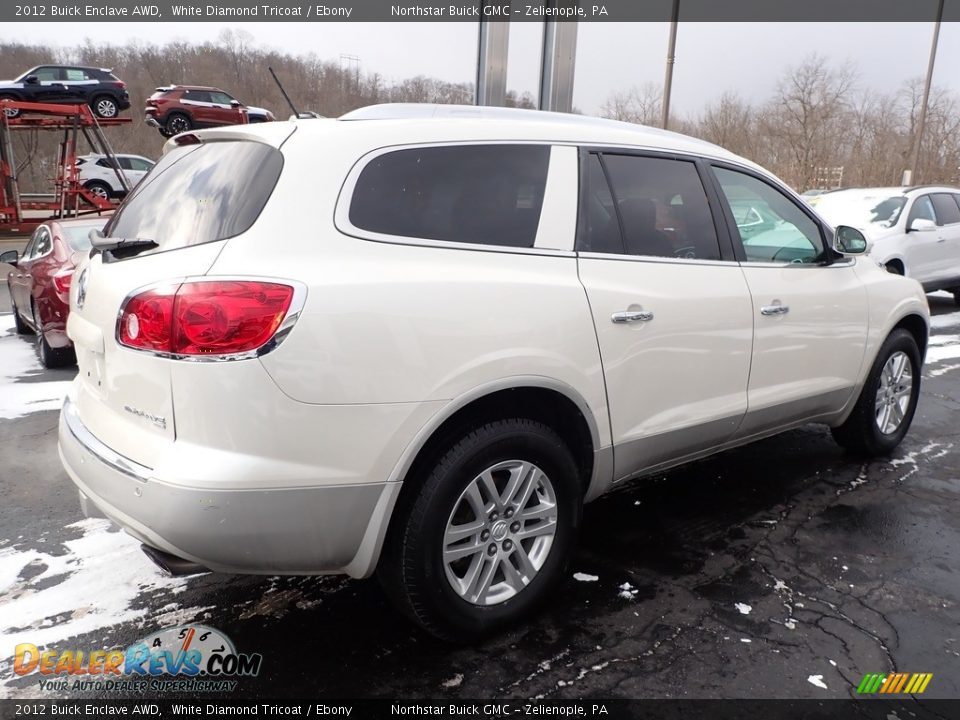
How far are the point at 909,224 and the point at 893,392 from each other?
6820mm

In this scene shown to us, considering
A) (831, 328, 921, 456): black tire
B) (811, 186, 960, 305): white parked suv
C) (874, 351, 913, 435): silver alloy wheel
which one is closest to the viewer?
(831, 328, 921, 456): black tire

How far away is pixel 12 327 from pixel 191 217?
841 cm

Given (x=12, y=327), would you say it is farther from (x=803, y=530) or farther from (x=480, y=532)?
(x=803, y=530)

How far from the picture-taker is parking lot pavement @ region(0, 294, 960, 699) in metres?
2.36

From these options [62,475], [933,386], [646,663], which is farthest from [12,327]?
[933,386]

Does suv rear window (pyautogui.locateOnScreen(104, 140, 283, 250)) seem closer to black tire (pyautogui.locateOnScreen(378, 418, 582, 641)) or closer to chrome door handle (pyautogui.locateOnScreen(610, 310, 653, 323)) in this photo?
black tire (pyautogui.locateOnScreen(378, 418, 582, 641))

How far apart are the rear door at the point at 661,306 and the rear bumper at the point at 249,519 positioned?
3.62ft

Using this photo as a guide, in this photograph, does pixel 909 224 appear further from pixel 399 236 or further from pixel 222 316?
pixel 222 316

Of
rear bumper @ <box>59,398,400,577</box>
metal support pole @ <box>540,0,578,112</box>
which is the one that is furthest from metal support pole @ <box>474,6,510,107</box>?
rear bumper @ <box>59,398,400,577</box>

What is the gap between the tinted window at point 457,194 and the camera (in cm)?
226

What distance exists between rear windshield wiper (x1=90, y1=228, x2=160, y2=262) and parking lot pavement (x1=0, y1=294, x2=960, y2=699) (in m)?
1.37

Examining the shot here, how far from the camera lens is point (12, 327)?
9.00m

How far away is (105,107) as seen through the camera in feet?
67.9

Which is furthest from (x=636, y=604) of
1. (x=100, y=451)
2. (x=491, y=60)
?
(x=491, y=60)
